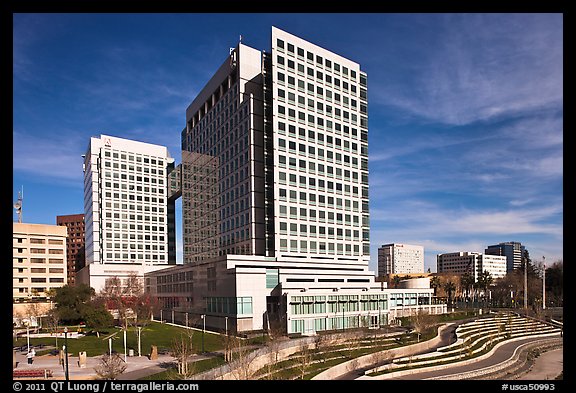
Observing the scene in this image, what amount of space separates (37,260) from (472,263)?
5511 inches

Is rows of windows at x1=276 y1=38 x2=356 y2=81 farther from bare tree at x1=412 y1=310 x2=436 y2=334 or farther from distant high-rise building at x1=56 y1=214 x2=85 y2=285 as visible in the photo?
distant high-rise building at x1=56 y1=214 x2=85 y2=285

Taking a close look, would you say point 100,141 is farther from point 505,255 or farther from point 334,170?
point 505,255

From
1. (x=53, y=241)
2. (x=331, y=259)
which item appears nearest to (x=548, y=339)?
(x=331, y=259)

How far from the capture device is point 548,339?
61.4 metres

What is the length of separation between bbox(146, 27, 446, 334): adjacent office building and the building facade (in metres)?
24.7

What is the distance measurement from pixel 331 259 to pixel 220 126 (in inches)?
1380

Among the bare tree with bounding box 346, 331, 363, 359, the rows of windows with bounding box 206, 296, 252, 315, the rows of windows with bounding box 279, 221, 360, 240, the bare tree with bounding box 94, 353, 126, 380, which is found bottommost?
the bare tree with bounding box 346, 331, 363, 359

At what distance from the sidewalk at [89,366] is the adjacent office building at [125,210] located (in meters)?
70.0

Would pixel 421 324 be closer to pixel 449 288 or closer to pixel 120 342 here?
pixel 120 342

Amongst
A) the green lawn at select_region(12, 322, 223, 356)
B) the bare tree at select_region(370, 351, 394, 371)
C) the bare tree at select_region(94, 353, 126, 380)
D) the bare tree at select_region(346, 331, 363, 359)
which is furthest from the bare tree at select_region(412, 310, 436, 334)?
the bare tree at select_region(94, 353, 126, 380)

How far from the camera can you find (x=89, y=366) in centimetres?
3547

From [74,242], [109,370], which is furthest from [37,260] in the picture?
[74,242]

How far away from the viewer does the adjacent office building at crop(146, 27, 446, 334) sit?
60.2 meters

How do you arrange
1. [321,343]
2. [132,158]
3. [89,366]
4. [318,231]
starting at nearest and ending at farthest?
[89,366], [321,343], [318,231], [132,158]
